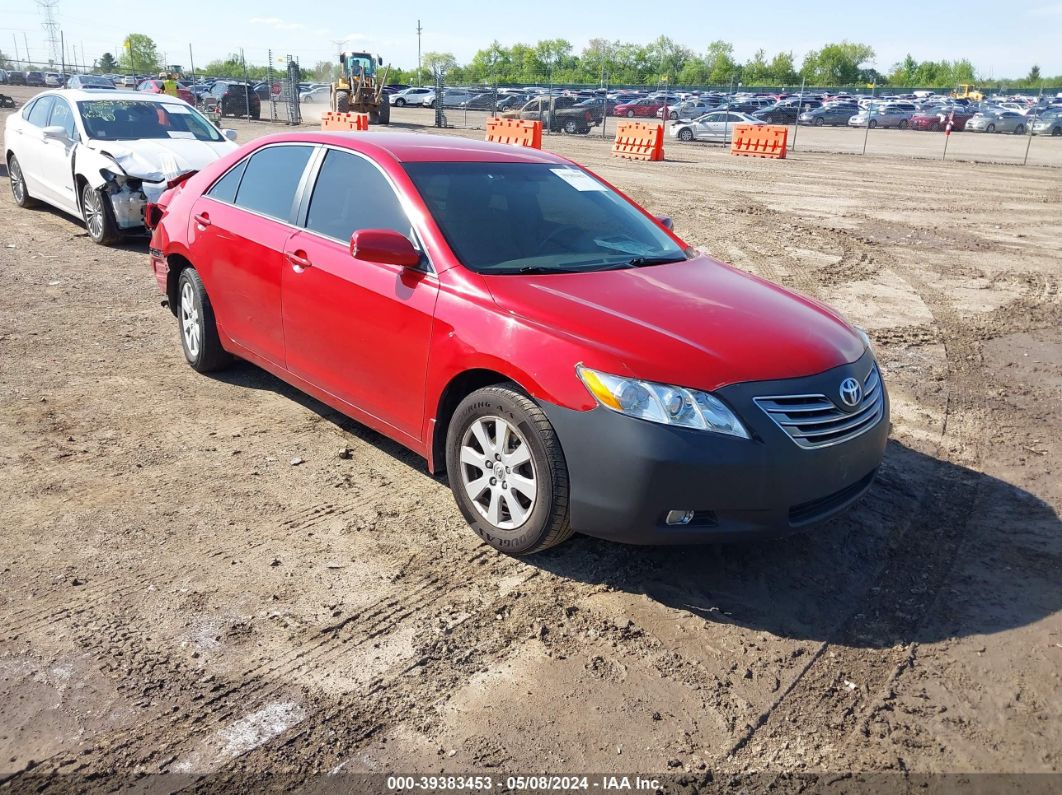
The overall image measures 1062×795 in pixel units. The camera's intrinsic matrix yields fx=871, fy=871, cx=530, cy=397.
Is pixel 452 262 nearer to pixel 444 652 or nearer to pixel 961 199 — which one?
pixel 444 652

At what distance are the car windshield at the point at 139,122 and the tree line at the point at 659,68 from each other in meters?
83.7

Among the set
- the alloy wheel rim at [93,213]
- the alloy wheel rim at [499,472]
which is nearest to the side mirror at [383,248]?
the alloy wheel rim at [499,472]

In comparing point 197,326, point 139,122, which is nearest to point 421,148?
point 197,326

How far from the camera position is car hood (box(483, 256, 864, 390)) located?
336 centimetres

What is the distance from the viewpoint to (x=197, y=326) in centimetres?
575

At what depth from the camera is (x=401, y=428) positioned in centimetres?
421

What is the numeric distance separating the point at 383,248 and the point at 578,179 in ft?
4.99

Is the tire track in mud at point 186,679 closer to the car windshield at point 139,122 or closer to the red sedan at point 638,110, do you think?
the car windshield at point 139,122

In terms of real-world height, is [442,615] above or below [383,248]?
below

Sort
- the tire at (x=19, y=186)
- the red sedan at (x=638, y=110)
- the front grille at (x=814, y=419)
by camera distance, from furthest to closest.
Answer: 1. the red sedan at (x=638, y=110)
2. the tire at (x=19, y=186)
3. the front grille at (x=814, y=419)

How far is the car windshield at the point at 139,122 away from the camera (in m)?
10.1

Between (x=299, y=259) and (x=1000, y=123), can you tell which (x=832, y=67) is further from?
(x=299, y=259)

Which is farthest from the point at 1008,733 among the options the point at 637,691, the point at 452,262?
the point at 452,262

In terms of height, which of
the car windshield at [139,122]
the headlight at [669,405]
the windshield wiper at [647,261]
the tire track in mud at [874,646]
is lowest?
the tire track in mud at [874,646]
